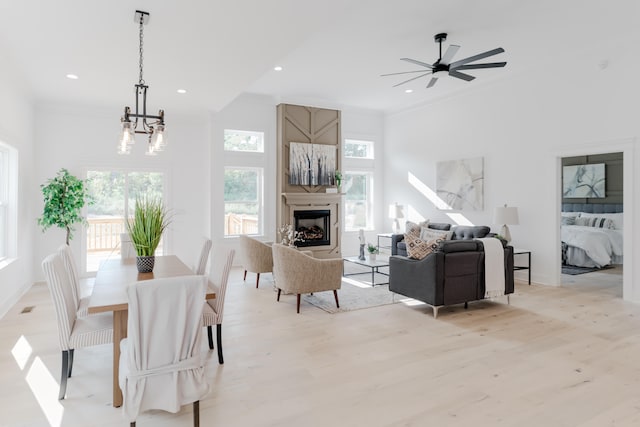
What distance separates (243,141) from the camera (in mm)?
7531

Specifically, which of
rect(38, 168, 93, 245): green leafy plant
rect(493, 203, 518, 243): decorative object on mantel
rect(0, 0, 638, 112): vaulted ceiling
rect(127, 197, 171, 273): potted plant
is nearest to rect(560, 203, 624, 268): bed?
rect(493, 203, 518, 243): decorative object on mantel

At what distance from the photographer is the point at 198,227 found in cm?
729

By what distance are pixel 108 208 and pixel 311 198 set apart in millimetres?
3710

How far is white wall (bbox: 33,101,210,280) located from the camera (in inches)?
243

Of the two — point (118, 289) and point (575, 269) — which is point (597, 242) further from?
point (118, 289)

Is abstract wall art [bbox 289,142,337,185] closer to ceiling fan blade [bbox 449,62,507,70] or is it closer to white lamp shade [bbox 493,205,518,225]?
white lamp shade [bbox 493,205,518,225]

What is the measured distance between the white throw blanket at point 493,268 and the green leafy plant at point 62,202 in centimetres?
581

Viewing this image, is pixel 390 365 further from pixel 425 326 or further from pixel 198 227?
pixel 198 227

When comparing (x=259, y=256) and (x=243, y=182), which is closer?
(x=259, y=256)

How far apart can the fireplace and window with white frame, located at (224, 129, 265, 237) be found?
772mm

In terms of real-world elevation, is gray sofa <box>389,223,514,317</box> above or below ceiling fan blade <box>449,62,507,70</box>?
below

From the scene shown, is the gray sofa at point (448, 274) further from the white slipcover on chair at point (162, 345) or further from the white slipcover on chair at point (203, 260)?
the white slipcover on chair at point (162, 345)

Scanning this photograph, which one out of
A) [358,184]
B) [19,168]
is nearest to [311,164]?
[358,184]

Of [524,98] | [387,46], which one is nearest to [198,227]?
[387,46]
